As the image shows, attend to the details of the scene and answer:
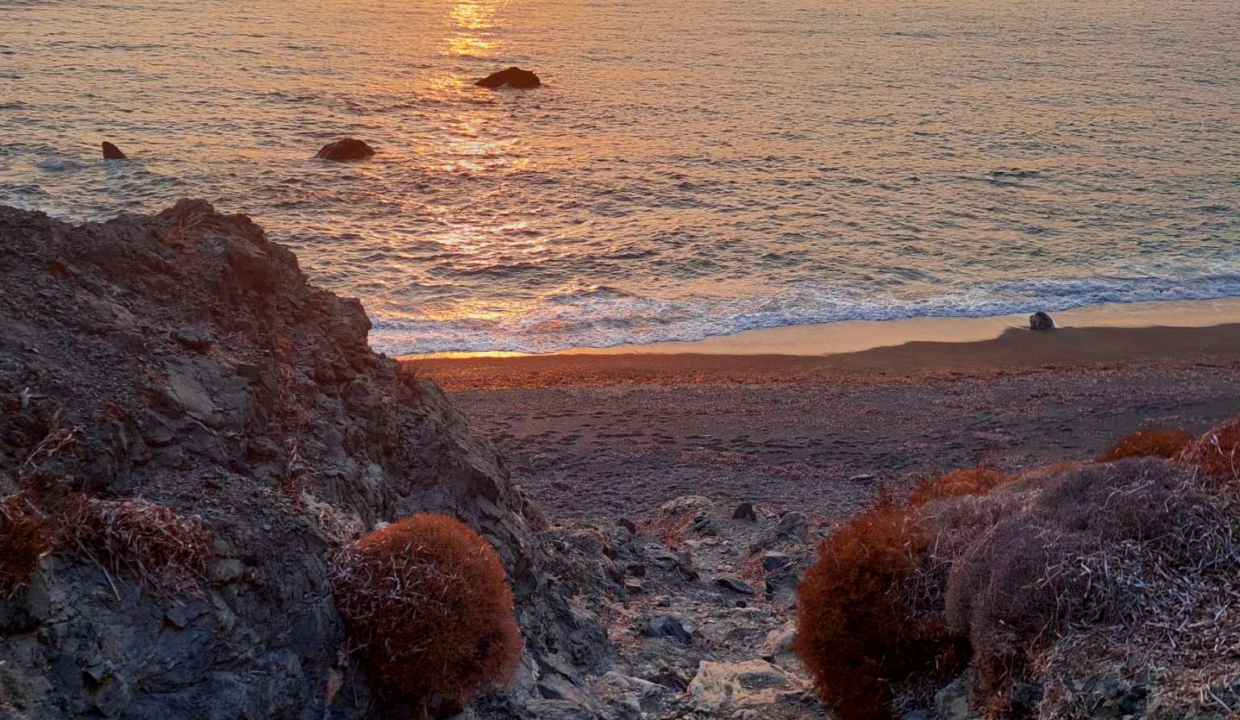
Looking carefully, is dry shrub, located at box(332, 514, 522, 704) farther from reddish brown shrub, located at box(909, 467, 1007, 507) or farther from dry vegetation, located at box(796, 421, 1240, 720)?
reddish brown shrub, located at box(909, 467, 1007, 507)

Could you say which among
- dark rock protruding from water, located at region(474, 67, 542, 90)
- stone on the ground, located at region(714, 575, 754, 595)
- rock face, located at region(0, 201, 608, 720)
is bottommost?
stone on the ground, located at region(714, 575, 754, 595)

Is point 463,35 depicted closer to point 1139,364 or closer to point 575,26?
point 575,26

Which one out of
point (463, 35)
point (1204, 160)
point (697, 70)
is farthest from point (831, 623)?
point (463, 35)

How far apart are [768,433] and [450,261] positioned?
523 inches

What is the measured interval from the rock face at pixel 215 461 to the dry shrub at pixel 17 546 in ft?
0.29

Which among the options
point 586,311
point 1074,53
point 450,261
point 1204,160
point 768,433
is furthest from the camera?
point 1074,53

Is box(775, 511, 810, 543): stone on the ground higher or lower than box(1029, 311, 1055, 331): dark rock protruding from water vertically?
lower

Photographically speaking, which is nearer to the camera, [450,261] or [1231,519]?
[1231,519]

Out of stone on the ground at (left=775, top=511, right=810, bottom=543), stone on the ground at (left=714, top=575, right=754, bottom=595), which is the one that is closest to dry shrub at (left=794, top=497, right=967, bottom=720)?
stone on the ground at (left=714, top=575, right=754, bottom=595)

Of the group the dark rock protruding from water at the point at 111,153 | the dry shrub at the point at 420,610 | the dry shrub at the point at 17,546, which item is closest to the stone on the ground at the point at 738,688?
the dry shrub at the point at 420,610

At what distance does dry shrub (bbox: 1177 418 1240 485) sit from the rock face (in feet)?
15.9

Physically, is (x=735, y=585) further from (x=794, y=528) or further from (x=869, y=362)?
(x=869, y=362)

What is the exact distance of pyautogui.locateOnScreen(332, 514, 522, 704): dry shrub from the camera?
6402mm

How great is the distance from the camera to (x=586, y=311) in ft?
79.4
